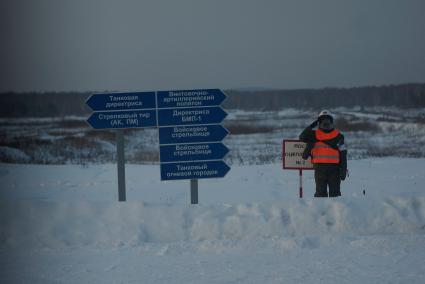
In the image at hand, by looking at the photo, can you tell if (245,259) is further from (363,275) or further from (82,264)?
(82,264)

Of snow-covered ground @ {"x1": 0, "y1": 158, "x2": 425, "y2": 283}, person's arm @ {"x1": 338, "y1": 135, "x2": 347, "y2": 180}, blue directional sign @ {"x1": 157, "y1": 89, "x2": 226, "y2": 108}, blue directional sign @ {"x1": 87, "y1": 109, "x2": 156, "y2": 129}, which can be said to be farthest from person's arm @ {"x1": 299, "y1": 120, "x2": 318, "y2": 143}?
blue directional sign @ {"x1": 87, "y1": 109, "x2": 156, "y2": 129}

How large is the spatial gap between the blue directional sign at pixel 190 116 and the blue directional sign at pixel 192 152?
36 centimetres

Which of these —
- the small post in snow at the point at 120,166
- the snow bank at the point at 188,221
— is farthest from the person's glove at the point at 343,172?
the small post in snow at the point at 120,166

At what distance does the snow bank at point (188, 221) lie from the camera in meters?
6.10

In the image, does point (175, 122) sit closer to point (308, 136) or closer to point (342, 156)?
point (308, 136)

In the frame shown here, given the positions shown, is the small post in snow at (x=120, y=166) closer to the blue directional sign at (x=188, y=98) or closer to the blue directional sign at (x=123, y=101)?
the blue directional sign at (x=123, y=101)

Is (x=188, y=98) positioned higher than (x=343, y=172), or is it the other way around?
(x=188, y=98)

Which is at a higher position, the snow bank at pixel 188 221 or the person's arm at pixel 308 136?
the person's arm at pixel 308 136

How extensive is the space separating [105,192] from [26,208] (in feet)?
A: 20.9

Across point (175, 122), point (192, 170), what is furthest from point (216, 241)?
point (175, 122)

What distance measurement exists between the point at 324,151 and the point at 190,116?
82.2 inches

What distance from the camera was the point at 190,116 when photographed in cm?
777

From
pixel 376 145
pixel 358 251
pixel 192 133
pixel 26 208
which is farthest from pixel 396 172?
pixel 376 145

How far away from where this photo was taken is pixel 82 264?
17.1 ft
